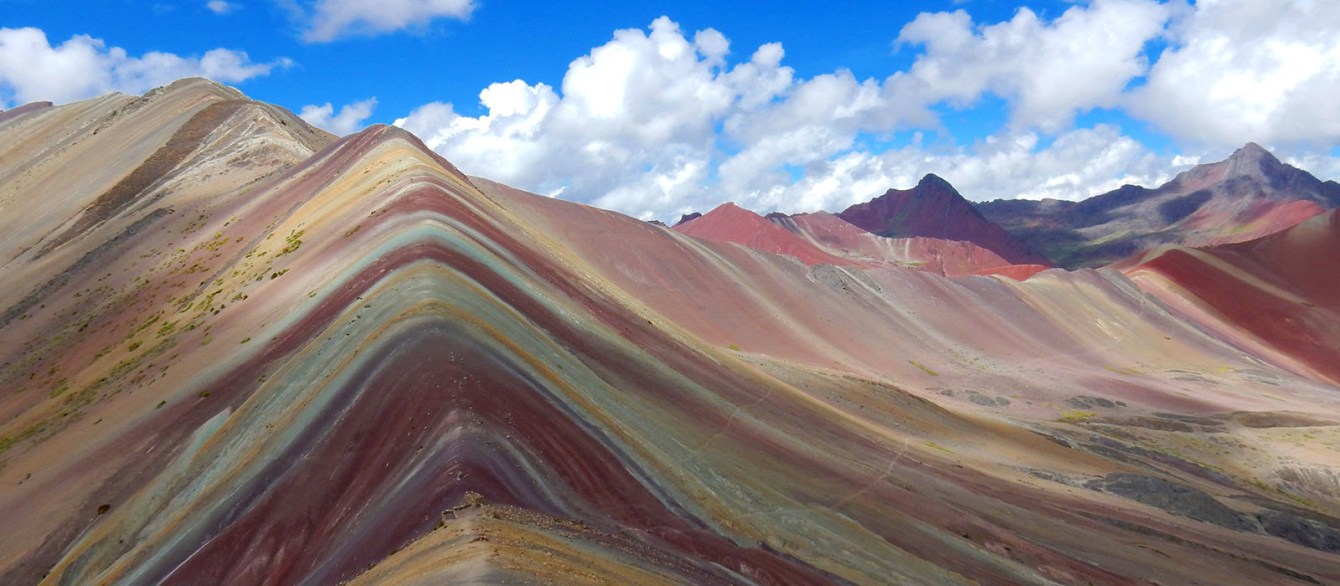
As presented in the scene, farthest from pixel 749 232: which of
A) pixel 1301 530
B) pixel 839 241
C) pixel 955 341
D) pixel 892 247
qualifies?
pixel 1301 530

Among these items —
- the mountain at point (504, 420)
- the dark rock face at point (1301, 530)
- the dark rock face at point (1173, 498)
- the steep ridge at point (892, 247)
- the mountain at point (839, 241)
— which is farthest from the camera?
the steep ridge at point (892, 247)

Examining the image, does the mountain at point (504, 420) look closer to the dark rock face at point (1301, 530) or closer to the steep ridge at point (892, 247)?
the dark rock face at point (1301, 530)

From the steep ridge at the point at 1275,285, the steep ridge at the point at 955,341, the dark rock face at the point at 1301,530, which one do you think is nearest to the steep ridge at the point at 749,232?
the steep ridge at the point at 1275,285

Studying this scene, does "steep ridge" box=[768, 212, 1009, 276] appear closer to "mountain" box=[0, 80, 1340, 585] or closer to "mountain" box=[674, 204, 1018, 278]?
"mountain" box=[674, 204, 1018, 278]

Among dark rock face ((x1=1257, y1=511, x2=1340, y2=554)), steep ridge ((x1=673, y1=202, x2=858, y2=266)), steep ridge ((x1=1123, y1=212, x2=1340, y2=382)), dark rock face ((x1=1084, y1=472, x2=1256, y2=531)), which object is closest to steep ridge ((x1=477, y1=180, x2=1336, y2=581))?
dark rock face ((x1=1084, y1=472, x2=1256, y2=531))

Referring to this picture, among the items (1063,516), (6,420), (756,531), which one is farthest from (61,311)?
(1063,516)
